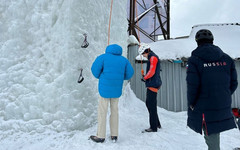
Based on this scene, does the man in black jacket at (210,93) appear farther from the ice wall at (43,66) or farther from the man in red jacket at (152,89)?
the ice wall at (43,66)

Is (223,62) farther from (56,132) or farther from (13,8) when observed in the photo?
(13,8)

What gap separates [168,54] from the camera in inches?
207

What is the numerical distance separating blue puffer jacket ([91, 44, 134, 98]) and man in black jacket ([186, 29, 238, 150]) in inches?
43.3

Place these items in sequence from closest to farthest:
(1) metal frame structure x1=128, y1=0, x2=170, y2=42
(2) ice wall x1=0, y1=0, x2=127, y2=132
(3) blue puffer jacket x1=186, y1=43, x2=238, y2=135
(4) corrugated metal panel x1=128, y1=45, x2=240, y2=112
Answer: (3) blue puffer jacket x1=186, y1=43, x2=238, y2=135
(2) ice wall x1=0, y1=0, x2=127, y2=132
(4) corrugated metal panel x1=128, y1=45, x2=240, y2=112
(1) metal frame structure x1=128, y1=0, x2=170, y2=42

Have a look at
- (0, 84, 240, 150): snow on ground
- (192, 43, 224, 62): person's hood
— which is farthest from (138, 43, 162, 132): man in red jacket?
(192, 43, 224, 62): person's hood

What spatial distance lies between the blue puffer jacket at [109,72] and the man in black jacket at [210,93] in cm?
110

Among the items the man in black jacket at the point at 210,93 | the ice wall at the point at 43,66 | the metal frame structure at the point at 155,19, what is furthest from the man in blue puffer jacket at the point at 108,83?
the metal frame structure at the point at 155,19

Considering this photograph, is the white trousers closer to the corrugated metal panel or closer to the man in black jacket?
the man in black jacket

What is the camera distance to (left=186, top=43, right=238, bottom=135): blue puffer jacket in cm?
149

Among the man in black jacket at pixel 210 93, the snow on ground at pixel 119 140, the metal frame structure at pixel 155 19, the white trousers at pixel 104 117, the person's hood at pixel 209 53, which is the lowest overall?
the snow on ground at pixel 119 140

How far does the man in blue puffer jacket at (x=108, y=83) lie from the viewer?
2.27 metres

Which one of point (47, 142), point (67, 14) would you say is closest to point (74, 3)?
point (67, 14)

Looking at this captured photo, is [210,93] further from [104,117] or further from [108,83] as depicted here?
[104,117]

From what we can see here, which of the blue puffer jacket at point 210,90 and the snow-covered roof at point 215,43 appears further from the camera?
the snow-covered roof at point 215,43
